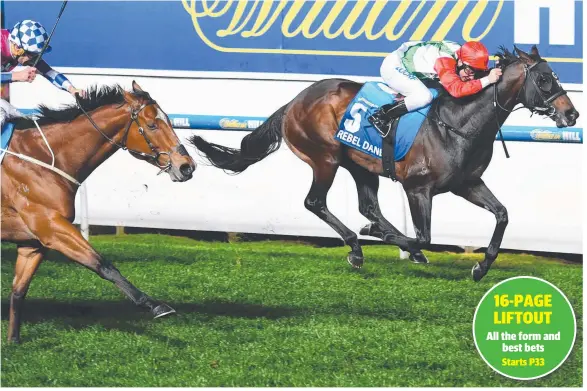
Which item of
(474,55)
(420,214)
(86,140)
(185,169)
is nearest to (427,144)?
(420,214)

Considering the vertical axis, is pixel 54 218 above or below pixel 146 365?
above

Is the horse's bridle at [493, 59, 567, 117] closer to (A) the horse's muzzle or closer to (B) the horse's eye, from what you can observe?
(B) the horse's eye

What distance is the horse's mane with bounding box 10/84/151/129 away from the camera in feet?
20.5

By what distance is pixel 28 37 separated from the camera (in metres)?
6.34

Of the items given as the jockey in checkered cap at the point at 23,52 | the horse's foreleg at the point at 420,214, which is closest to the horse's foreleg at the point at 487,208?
the horse's foreleg at the point at 420,214

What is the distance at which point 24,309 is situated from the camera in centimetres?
680

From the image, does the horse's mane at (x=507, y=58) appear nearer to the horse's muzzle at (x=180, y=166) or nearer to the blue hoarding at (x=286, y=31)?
the blue hoarding at (x=286, y=31)

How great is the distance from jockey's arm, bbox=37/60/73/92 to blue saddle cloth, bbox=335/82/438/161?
1.46 m

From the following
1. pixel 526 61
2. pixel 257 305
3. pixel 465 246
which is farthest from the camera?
pixel 465 246

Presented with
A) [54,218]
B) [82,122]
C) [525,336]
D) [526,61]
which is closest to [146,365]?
[54,218]

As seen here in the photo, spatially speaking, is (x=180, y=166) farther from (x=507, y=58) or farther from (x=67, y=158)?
(x=507, y=58)

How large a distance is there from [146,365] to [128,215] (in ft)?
5.93

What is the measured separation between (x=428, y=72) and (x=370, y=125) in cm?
40

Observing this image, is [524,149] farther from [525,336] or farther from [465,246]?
[525,336]
